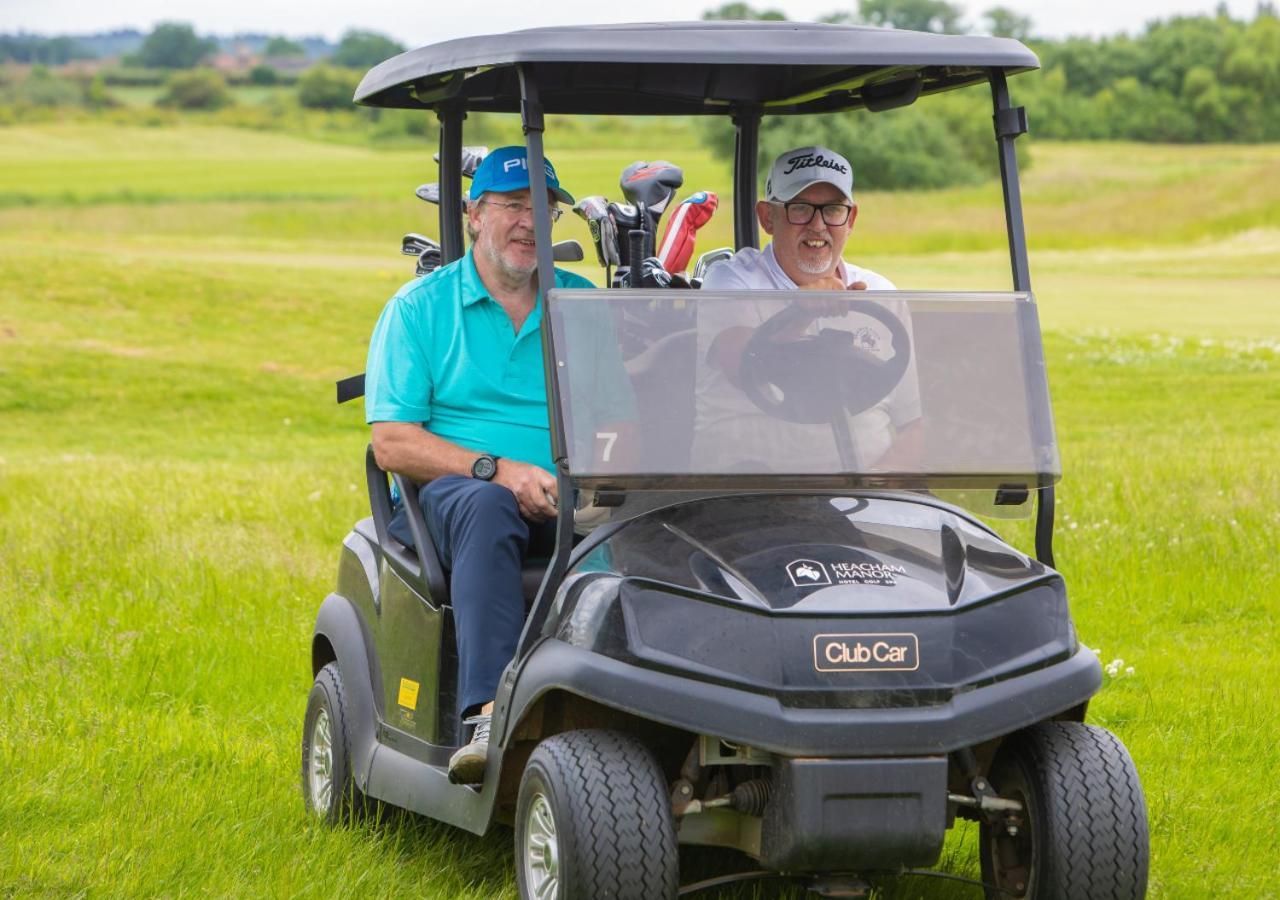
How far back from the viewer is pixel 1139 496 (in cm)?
791

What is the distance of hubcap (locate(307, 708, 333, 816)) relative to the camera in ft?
14.4

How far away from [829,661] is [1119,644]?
3.35 m

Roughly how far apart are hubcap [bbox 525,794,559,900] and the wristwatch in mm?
847

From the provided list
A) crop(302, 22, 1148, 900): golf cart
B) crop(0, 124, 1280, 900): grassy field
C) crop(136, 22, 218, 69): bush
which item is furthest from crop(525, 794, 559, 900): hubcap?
crop(136, 22, 218, 69): bush

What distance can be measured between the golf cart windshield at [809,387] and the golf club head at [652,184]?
1.13 m

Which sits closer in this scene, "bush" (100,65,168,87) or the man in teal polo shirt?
the man in teal polo shirt

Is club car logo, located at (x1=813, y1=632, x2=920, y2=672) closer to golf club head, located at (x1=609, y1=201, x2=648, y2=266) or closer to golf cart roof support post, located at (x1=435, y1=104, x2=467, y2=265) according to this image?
golf club head, located at (x1=609, y1=201, x2=648, y2=266)

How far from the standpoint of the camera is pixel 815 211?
4.58 m

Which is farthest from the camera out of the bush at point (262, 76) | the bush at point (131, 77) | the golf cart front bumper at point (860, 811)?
the bush at point (262, 76)

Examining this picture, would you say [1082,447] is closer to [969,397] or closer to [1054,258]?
[969,397]

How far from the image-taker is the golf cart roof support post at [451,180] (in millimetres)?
4523

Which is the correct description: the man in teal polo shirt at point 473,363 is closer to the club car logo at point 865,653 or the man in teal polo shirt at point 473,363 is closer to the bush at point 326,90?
the club car logo at point 865,653

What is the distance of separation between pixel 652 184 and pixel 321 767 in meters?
1.68

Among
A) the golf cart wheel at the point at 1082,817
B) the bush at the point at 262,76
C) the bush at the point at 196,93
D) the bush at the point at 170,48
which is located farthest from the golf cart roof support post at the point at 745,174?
the bush at the point at 170,48
